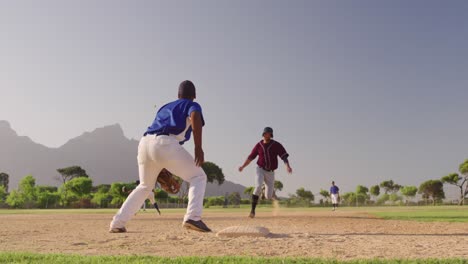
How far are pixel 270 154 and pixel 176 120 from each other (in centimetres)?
664

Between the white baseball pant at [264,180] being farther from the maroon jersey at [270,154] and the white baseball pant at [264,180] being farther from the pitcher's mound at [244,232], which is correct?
the pitcher's mound at [244,232]

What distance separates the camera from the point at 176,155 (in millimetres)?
6176

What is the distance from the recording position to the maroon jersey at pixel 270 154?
12.6 m

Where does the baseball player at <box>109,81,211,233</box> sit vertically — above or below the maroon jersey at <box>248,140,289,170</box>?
below

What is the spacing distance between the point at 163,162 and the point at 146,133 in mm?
632

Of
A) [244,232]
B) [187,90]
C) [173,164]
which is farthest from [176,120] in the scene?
[244,232]

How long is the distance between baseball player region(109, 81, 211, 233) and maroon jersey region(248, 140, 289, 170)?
621cm

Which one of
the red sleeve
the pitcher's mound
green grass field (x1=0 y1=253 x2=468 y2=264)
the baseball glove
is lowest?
green grass field (x1=0 y1=253 x2=468 y2=264)

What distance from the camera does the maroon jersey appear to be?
12.6 m

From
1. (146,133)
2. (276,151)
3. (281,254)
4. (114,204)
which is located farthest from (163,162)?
(114,204)

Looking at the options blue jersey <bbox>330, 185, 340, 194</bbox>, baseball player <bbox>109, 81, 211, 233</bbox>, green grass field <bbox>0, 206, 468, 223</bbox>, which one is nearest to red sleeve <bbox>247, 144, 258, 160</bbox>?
green grass field <bbox>0, 206, 468, 223</bbox>

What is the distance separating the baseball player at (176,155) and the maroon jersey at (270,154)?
621cm

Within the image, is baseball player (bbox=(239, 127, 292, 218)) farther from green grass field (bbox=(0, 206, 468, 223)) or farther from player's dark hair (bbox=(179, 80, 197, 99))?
player's dark hair (bbox=(179, 80, 197, 99))

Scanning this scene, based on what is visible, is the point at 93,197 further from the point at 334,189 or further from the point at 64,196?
the point at 334,189
